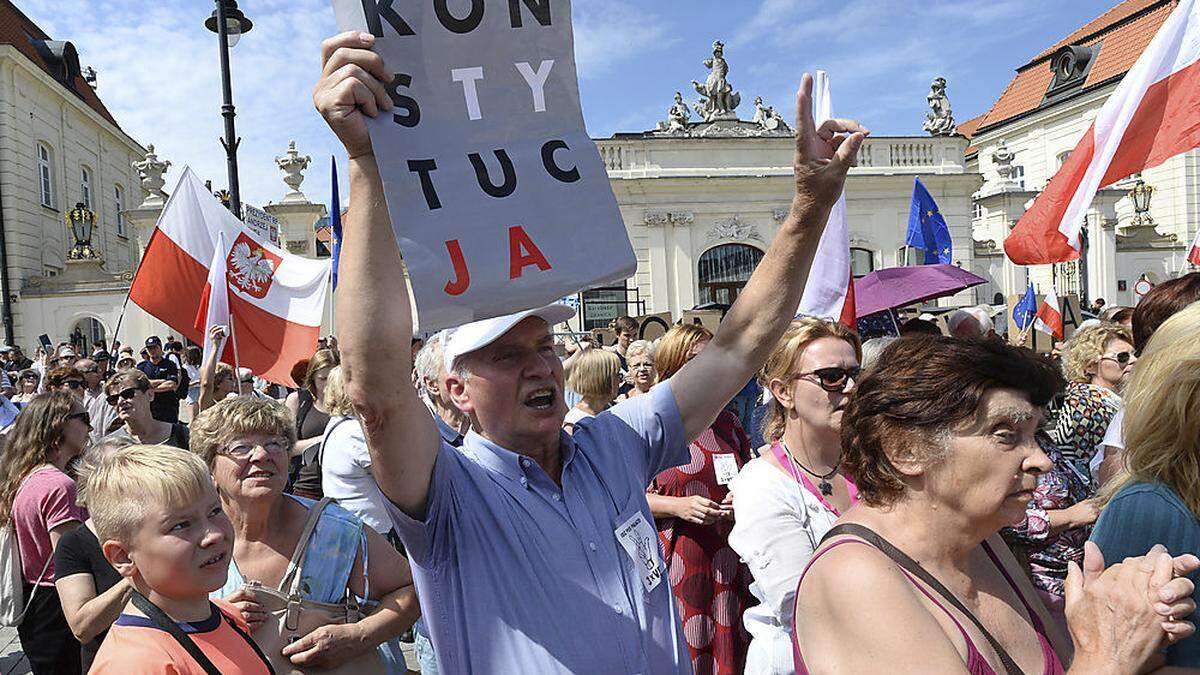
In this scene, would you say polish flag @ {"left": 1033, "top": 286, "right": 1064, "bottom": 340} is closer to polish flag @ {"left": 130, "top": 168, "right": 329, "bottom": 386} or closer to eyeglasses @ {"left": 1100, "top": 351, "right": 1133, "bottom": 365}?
eyeglasses @ {"left": 1100, "top": 351, "right": 1133, "bottom": 365}

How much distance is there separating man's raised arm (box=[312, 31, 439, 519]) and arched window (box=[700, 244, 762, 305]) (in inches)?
988

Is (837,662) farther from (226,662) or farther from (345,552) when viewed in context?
(345,552)

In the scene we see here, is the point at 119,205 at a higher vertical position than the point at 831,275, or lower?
higher

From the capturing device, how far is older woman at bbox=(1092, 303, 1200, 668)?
6.06 ft

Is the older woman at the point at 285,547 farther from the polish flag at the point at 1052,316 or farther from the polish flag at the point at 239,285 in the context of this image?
the polish flag at the point at 1052,316

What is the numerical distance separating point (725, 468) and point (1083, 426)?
67.9 inches

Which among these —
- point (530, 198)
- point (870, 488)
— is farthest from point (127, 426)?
point (870, 488)

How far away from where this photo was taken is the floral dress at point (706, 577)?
3461 mm

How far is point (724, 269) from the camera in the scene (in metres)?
26.7

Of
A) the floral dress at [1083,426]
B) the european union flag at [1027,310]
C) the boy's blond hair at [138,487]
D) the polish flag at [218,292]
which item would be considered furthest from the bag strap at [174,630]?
the european union flag at [1027,310]

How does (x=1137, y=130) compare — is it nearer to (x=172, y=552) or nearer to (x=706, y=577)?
(x=706, y=577)

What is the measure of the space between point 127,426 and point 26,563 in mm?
1874

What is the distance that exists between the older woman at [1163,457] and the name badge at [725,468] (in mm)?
1807

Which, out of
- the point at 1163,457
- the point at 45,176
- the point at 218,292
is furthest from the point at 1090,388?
the point at 45,176
